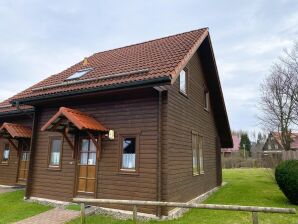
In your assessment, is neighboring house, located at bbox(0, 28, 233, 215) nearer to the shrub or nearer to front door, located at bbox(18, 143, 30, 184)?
front door, located at bbox(18, 143, 30, 184)

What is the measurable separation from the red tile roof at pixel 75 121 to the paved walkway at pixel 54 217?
2.70 m

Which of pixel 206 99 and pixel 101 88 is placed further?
pixel 206 99

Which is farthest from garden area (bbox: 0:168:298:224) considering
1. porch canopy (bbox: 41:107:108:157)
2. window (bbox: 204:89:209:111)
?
window (bbox: 204:89:209:111)

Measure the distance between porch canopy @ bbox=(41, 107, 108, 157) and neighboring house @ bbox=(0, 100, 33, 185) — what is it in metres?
4.11

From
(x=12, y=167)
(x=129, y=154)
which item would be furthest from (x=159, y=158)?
(x=12, y=167)

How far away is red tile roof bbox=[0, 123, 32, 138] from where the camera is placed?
1197 cm

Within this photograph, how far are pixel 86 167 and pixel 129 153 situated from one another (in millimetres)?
1927

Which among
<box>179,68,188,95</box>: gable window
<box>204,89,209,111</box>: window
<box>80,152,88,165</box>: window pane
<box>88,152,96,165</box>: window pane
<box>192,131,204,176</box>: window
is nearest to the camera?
<box>88,152,96,165</box>: window pane

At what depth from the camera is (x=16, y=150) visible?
44.4 ft

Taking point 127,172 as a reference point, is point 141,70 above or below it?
above

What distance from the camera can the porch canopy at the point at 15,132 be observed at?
12.0m

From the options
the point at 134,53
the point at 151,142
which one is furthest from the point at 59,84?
the point at 151,142

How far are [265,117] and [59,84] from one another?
19.2 metres

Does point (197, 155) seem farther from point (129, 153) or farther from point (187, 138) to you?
point (129, 153)
